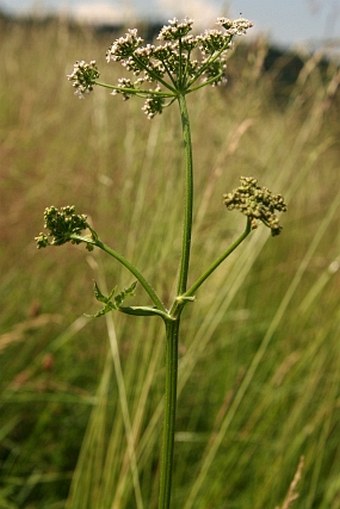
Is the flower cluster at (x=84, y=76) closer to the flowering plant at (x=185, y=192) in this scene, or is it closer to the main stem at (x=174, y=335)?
the flowering plant at (x=185, y=192)

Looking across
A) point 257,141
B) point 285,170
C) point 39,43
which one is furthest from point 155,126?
point 39,43

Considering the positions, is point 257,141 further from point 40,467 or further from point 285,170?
point 40,467

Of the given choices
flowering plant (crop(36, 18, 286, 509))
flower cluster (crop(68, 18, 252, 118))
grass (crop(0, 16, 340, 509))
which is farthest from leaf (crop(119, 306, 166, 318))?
grass (crop(0, 16, 340, 509))

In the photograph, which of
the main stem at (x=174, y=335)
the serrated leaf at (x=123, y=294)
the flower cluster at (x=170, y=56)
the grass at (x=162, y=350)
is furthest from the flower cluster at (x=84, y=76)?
the grass at (x=162, y=350)

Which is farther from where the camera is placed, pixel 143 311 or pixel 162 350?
pixel 162 350

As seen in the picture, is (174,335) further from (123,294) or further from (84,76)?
(84,76)

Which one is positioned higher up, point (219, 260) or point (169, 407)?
point (219, 260)

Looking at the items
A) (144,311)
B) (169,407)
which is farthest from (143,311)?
(169,407)

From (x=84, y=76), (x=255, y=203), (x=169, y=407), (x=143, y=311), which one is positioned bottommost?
(x=169, y=407)
